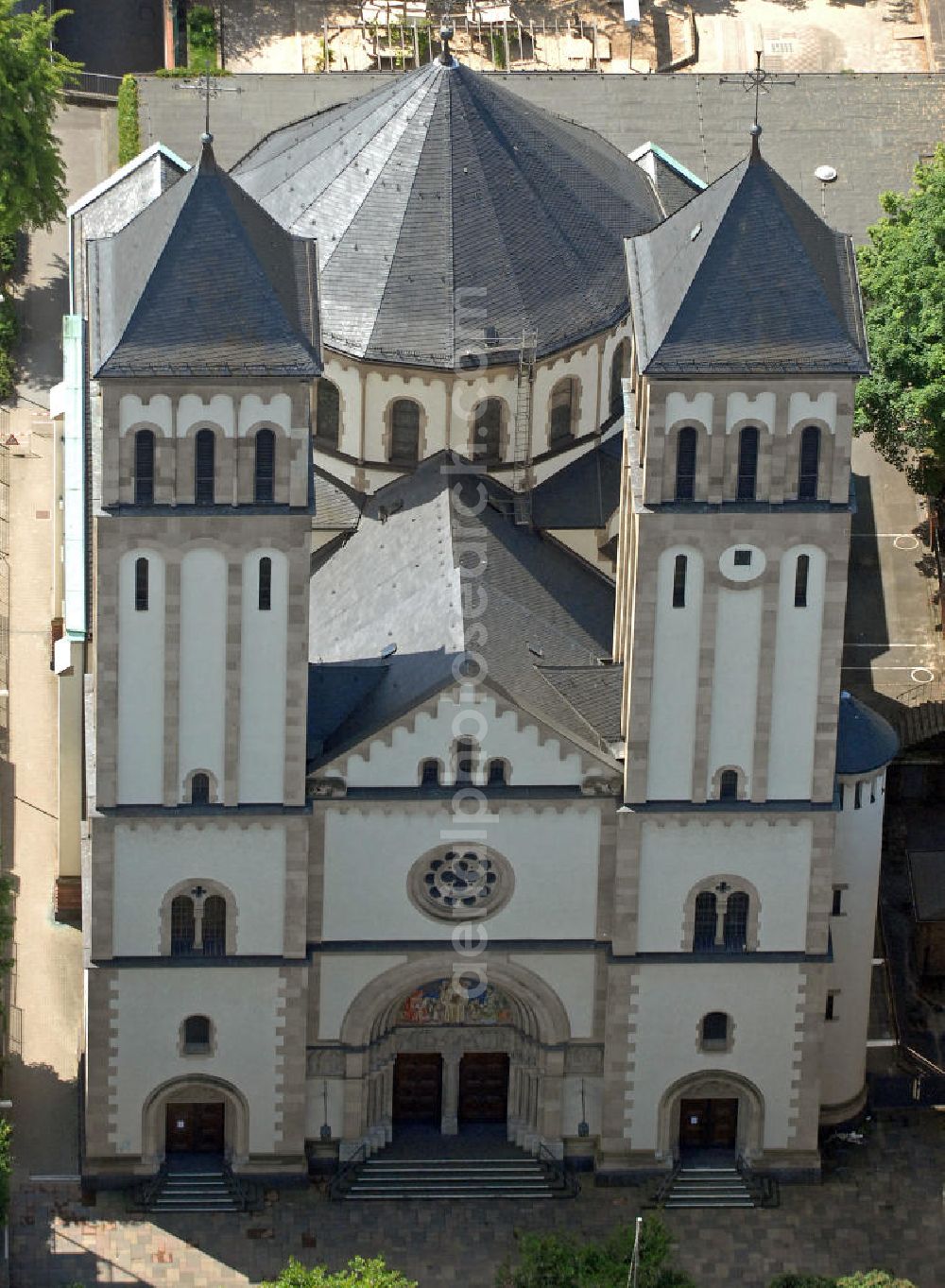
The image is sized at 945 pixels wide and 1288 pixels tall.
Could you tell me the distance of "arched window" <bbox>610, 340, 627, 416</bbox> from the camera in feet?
470

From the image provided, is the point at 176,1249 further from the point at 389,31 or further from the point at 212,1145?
the point at 389,31

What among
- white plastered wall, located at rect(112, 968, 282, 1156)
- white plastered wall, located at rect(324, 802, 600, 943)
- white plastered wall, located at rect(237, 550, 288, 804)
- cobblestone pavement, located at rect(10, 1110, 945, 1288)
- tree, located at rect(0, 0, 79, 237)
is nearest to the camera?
white plastered wall, located at rect(237, 550, 288, 804)

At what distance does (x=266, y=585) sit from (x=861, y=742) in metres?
21.3

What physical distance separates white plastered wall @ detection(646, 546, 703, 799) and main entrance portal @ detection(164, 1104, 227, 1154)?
18.2 metres

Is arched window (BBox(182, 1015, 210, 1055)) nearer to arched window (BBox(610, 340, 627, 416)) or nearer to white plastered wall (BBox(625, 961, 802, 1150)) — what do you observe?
white plastered wall (BBox(625, 961, 802, 1150))

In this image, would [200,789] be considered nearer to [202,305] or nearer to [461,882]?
[461,882]

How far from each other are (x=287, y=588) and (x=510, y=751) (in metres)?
9.14

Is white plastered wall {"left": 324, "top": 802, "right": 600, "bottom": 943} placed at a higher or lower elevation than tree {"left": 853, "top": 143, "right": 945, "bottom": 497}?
lower

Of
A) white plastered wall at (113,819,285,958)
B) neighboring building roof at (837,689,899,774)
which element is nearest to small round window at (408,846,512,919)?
white plastered wall at (113,819,285,958)

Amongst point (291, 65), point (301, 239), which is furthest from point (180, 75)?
point (301, 239)

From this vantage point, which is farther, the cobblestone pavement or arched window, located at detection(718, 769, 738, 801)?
the cobblestone pavement

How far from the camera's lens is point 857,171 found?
177 m

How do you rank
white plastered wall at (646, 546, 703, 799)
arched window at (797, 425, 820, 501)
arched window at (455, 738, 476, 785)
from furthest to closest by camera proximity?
arched window at (455, 738, 476, 785) → white plastered wall at (646, 546, 703, 799) → arched window at (797, 425, 820, 501)

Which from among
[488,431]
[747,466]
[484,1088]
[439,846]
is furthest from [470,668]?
[484,1088]
